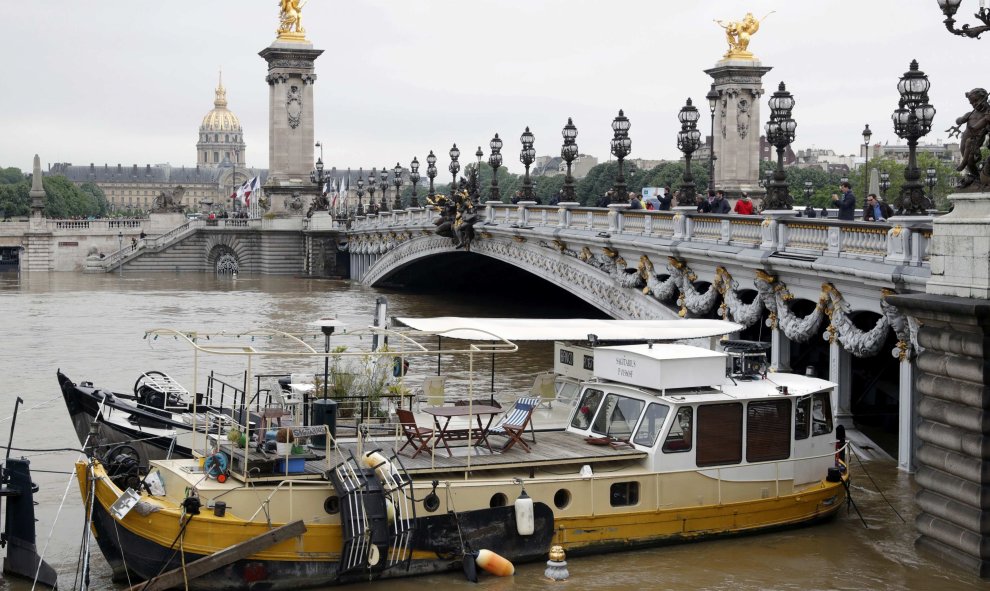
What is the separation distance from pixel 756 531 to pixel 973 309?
4.79m

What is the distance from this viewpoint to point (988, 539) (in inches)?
634

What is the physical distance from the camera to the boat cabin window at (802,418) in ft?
62.2

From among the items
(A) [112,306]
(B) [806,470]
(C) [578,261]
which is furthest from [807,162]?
(B) [806,470]

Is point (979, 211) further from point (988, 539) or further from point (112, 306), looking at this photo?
point (112, 306)

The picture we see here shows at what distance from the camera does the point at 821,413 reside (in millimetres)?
19453

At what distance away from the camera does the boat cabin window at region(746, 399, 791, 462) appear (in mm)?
18484

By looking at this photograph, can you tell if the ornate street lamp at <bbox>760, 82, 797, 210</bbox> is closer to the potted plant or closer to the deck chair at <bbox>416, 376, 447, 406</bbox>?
the deck chair at <bbox>416, 376, 447, 406</bbox>

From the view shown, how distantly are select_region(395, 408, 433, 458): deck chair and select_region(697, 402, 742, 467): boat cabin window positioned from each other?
3.61m

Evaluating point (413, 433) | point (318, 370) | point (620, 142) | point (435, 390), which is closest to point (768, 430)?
point (435, 390)

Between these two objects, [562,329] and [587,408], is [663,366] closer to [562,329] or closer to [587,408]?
[587,408]

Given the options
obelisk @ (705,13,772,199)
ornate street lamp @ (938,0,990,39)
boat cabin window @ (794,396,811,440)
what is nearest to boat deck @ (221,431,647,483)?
boat cabin window @ (794,396,811,440)

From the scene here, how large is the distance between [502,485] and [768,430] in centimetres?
400

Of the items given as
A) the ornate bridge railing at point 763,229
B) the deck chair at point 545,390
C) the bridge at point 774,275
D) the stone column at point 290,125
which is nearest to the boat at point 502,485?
the deck chair at point 545,390

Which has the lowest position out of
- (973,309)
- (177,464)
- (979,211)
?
(177,464)
